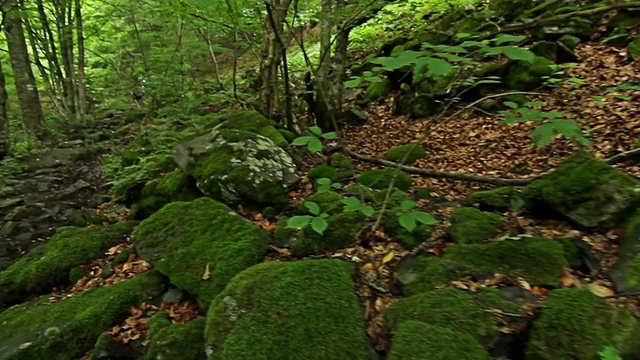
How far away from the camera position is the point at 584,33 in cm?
801

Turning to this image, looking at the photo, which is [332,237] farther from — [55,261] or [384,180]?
[55,261]

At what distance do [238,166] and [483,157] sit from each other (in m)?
3.85

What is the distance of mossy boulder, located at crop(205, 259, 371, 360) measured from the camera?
2541 mm

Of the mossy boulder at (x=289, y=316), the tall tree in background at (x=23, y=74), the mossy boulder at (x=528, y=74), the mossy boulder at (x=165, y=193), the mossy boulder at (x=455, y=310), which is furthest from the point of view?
the tall tree in background at (x=23, y=74)

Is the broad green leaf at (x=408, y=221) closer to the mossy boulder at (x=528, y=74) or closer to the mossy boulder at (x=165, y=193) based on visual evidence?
the mossy boulder at (x=165, y=193)

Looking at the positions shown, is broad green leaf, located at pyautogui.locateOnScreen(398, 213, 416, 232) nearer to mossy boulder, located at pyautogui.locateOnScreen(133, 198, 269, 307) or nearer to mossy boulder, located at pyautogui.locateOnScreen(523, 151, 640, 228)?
mossy boulder, located at pyautogui.locateOnScreen(133, 198, 269, 307)

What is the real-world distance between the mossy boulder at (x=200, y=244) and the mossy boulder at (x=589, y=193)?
281cm

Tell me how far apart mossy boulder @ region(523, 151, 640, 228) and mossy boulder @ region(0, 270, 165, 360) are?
12.8 feet

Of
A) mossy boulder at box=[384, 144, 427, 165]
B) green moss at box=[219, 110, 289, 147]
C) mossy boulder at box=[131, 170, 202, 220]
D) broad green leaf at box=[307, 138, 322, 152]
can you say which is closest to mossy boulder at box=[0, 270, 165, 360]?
mossy boulder at box=[131, 170, 202, 220]

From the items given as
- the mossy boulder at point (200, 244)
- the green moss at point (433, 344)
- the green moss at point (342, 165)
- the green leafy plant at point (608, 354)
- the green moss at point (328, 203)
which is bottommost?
the mossy boulder at point (200, 244)

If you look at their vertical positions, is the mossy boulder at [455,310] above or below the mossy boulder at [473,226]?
below

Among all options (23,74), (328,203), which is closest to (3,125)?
(23,74)

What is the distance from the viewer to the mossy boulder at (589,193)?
3363 mm

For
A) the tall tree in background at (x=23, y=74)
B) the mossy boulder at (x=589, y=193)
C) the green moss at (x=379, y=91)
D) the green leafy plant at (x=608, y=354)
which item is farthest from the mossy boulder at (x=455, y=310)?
the tall tree in background at (x=23, y=74)
